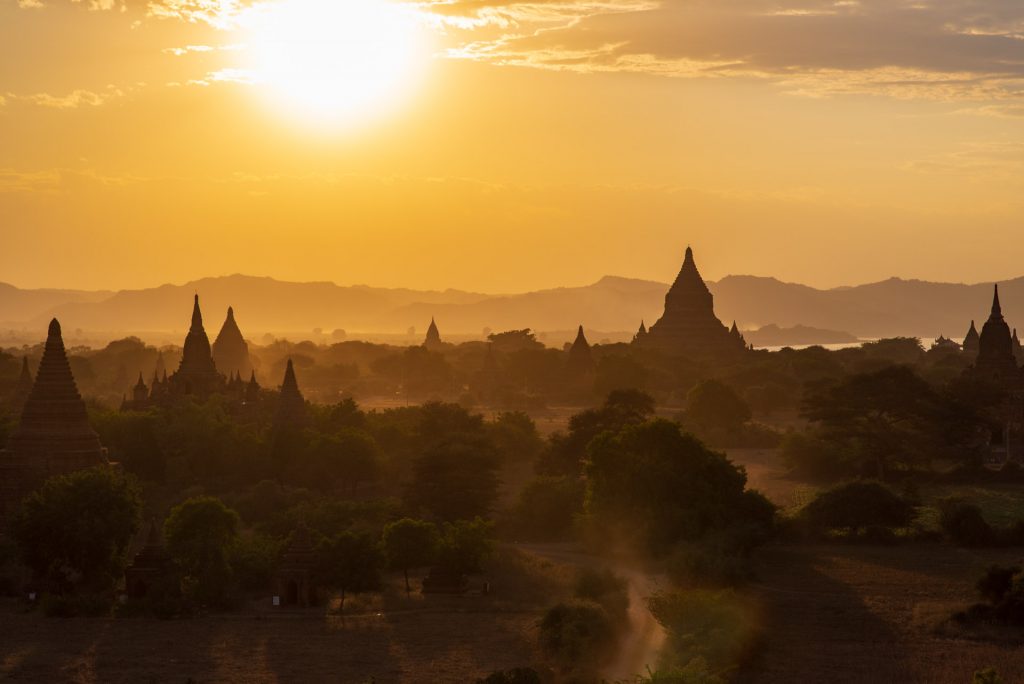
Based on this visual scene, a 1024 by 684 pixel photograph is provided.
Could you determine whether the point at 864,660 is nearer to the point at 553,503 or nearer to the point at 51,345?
the point at 553,503

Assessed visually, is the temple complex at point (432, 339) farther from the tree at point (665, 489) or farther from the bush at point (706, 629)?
the bush at point (706, 629)

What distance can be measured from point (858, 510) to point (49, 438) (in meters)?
26.5

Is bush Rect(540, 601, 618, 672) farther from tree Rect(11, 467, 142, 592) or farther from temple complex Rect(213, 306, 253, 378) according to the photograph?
temple complex Rect(213, 306, 253, 378)

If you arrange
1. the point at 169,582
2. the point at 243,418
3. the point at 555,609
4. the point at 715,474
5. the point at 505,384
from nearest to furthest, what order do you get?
the point at 555,609 < the point at 169,582 < the point at 715,474 < the point at 243,418 < the point at 505,384

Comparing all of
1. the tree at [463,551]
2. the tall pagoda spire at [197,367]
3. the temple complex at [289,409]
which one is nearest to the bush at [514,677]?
the tree at [463,551]

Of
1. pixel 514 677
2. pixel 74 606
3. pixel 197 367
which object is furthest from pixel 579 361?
pixel 514 677

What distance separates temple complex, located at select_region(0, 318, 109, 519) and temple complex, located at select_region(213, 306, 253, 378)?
52.1m

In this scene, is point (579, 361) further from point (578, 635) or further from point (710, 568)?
point (578, 635)

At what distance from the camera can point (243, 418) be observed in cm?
7338

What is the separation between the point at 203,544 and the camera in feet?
135

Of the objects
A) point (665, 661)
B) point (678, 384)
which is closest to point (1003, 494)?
point (665, 661)

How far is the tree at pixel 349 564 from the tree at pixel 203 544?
265 cm

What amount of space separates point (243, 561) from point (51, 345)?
1269cm

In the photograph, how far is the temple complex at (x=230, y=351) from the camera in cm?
10225
